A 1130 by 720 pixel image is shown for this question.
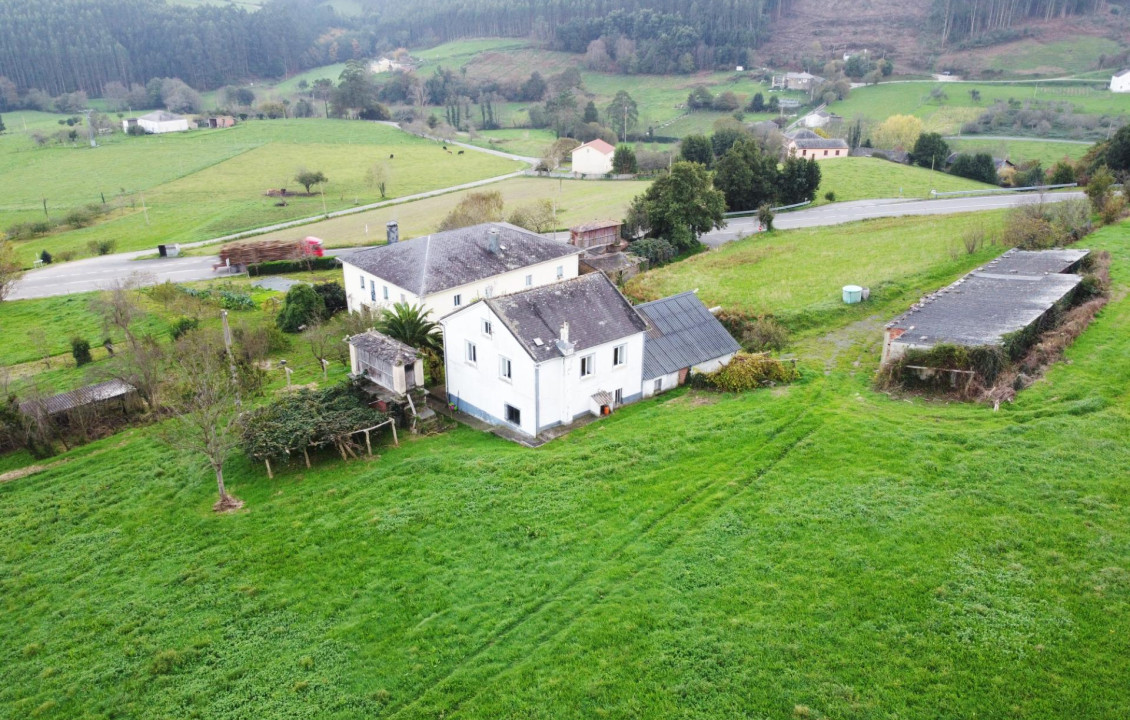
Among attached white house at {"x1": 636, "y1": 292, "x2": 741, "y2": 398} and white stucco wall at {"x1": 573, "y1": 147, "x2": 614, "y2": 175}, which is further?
white stucco wall at {"x1": 573, "y1": 147, "x2": 614, "y2": 175}

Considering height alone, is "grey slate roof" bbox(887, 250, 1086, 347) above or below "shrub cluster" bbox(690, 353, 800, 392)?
above

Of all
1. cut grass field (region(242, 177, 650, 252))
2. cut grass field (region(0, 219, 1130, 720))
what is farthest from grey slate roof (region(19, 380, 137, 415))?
cut grass field (region(242, 177, 650, 252))

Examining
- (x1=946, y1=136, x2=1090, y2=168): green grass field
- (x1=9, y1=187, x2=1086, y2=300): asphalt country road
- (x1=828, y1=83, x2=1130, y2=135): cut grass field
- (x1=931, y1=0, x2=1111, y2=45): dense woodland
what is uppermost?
(x1=931, y1=0, x2=1111, y2=45): dense woodland

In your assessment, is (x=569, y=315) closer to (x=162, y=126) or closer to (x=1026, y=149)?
(x=1026, y=149)

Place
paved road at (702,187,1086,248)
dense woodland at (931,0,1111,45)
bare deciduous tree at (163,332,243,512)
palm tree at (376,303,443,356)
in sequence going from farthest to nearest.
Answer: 1. dense woodland at (931,0,1111,45)
2. paved road at (702,187,1086,248)
3. palm tree at (376,303,443,356)
4. bare deciduous tree at (163,332,243,512)

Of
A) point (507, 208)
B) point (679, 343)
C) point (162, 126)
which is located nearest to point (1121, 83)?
point (507, 208)

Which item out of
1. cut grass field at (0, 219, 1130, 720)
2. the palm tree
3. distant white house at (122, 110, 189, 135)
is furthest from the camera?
distant white house at (122, 110, 189, 135)

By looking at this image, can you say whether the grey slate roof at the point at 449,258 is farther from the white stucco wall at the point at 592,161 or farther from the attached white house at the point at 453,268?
the white stucco wall at the point at 592,161

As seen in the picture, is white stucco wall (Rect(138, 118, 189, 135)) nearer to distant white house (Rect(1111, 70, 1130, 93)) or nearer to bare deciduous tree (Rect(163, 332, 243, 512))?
bare deciduous tree (Rect(163, 332, 243, 512))
